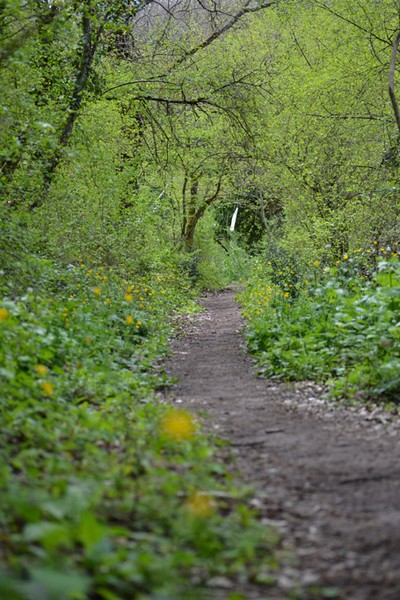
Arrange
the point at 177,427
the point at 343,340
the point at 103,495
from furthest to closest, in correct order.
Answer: the point at 343,340, the point at 177,427, the point at 103,495

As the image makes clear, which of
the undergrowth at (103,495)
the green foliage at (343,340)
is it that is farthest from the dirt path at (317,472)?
the green foliage at (343,340)

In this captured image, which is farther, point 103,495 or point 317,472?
point 317,472

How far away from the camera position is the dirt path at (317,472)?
2.88m

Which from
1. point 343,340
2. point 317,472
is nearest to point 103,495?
point 317,472

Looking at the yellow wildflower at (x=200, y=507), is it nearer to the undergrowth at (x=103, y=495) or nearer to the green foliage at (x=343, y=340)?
the undergrowth at (x=103, y=495)

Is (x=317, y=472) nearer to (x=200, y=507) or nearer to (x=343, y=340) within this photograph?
(x=200, y=507)

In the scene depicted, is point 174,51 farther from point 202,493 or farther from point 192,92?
point 202,493

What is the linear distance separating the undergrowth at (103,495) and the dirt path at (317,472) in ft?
0.76

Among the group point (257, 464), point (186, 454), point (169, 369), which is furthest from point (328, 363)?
point (186, 454)

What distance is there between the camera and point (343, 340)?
24.6 ft

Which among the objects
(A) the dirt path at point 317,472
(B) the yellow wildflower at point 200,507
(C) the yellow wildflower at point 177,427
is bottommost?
(A) the dirt path at point 317,472

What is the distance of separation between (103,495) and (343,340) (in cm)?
485

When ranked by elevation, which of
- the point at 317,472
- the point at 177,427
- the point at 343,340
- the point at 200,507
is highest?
the point at 343,340

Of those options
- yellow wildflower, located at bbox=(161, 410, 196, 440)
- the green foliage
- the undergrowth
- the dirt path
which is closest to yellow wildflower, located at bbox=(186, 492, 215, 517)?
the undergrowth
